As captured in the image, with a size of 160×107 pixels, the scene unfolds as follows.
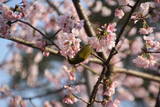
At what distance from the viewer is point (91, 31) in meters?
3.32

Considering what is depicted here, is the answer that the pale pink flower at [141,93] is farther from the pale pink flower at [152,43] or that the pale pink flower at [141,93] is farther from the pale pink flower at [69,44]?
A: the pale pink flower at [69,44]

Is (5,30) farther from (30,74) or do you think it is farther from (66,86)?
(30,74)

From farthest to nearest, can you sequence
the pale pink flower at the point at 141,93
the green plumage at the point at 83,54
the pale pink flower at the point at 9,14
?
the pale pink flower at the point at 141,93, the pale pink flower at the point at 9,14, the green plumage at the point at 83,54

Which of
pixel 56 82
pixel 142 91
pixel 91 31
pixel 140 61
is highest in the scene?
pixel 91 31

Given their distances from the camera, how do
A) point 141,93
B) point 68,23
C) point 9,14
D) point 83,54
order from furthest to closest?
point 141,93 < point 9,14 < point 68,23 < point 83,54

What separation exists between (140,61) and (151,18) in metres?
0.53

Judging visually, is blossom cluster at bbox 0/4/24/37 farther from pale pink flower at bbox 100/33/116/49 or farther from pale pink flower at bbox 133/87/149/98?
pale pink flower at bbox 133/87/149/98

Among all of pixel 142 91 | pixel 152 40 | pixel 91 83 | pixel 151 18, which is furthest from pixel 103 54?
pixel 142 91

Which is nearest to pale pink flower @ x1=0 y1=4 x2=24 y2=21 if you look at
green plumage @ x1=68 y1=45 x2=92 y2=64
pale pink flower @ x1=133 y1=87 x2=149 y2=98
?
green plumage @ x1=68 y1=45 x2=92 y2=64

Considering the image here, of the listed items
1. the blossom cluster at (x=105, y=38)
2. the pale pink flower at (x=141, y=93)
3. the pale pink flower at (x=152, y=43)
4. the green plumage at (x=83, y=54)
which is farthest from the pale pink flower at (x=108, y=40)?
the pale pink flower at (x=141, y=93)

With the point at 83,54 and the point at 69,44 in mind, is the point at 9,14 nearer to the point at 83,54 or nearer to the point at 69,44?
the point at 69,44

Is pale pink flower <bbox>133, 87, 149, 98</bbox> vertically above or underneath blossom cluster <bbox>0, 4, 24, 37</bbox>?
underneath

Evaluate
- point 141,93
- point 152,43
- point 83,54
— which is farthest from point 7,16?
point 141,93

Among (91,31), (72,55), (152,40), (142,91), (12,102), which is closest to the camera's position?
(72,55)
